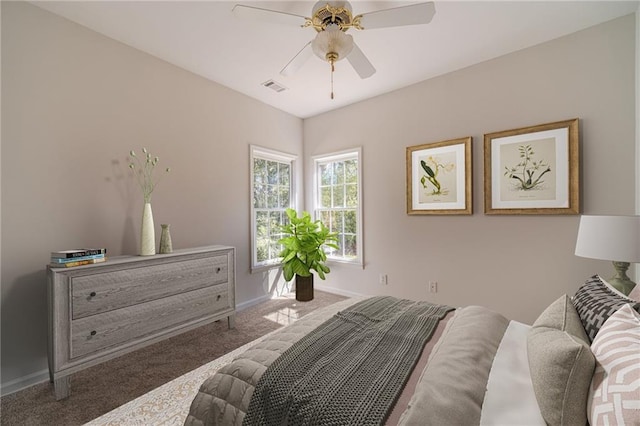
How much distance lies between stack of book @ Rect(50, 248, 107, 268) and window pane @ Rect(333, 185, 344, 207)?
2970 millimetres

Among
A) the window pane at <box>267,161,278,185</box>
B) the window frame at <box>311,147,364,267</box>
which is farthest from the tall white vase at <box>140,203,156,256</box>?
the window frame at <box>311,147,364,267</box>

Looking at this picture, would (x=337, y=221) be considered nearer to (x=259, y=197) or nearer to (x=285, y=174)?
(x=285, y=174)

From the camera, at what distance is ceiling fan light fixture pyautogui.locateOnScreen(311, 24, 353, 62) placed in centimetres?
184

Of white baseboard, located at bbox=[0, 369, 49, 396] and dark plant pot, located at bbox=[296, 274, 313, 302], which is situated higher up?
dark plant pot, located at bbox=[296, 274, 313, 302]

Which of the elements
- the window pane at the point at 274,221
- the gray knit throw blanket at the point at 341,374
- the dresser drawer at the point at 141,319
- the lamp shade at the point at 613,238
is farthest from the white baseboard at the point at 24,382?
the lamp shade at the point at 613,238

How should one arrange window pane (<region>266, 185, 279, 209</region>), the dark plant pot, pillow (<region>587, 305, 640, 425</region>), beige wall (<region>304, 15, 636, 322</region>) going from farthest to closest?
window pane (<region>266, 185, 279, 209</region>) < the dark plant pot < beige wall (<region>304, 15, 636, 322</region>) < pillow (<region>587, 305, 640, 425</region>)

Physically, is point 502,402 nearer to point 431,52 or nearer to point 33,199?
point 431,52

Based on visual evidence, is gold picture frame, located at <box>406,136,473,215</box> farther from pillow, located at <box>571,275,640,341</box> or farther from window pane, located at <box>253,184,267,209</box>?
window pane, located at <box>253,184,267,209</box>

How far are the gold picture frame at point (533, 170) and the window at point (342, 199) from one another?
1.66 metres

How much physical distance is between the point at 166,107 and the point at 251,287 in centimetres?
240

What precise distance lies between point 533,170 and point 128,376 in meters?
4.01

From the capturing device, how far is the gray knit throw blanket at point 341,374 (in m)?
0.91

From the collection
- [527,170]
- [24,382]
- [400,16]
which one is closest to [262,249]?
[24,382]

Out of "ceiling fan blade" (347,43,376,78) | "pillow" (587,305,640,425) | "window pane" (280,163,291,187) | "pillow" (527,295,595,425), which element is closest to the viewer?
"pillow" (587,305,640,425)
